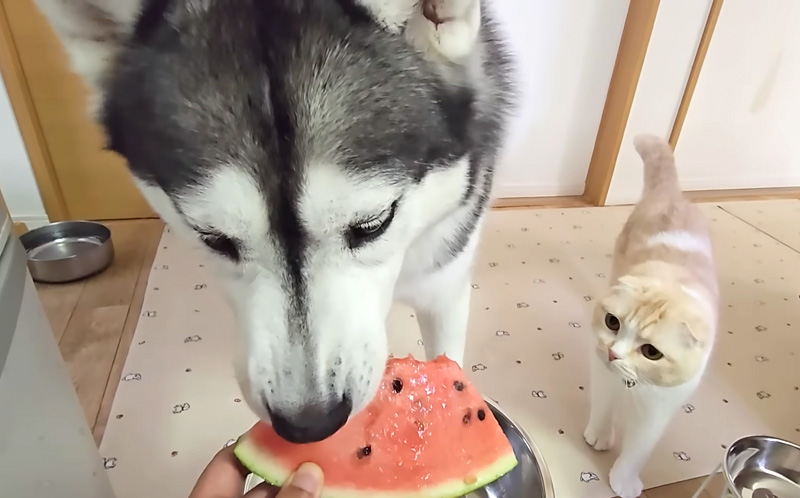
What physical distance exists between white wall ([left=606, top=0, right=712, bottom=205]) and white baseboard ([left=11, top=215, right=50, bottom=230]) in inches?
95.3

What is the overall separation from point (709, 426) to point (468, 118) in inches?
45.0

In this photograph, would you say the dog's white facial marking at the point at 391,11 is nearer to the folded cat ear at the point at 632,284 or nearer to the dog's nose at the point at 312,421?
the dog's nose at the point at 312,421

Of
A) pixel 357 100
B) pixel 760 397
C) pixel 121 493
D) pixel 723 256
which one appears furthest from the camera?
pixel 723 256

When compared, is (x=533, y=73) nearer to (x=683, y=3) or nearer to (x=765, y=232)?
(x=683, y=3)

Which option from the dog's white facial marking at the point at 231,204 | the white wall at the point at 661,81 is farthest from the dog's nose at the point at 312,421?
the white wall at the point at 661,81


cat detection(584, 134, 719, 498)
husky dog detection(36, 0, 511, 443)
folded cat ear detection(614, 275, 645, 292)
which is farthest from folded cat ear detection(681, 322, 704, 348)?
husky dog detection(36, 0, 511, 443)

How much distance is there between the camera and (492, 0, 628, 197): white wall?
244 cm

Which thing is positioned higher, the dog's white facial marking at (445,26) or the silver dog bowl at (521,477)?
the dog's white facial marking at (445,26)

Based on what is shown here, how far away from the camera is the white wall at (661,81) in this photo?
2.41m

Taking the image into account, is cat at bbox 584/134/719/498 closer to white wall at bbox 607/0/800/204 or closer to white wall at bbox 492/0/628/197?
white wall at bbox 492/0/628/197

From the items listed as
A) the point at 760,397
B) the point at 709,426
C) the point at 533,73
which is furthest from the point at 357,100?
the point at 533,73

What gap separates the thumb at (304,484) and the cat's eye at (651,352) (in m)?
0.68

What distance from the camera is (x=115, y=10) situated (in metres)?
0.72

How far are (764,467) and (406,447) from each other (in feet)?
2.65
